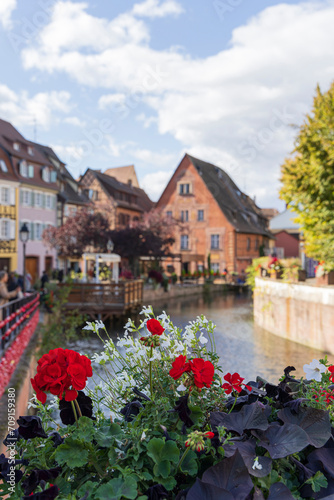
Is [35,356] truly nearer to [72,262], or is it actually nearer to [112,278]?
[112,278]

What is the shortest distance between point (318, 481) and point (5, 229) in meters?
33.3

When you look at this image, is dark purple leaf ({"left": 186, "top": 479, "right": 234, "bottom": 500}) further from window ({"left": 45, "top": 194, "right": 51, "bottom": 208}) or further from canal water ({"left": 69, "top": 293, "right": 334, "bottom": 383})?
window ({"left": 45, "top": 194, "right": 51, "bottom": 208})

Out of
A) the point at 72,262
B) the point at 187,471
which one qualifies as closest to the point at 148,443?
the point at 187,471

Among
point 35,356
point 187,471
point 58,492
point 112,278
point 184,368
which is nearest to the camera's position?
point 58,492

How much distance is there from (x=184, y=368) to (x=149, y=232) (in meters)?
33.6

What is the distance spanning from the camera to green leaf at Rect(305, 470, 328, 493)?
157 cm

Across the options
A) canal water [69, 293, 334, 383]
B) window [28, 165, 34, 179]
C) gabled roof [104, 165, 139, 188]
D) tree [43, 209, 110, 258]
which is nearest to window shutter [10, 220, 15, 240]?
tree [43, 209, 110, 258]

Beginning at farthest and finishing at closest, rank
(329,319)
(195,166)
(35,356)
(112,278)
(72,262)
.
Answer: (195,166) → (72,262) → (112,278) → (329,319) → (35,356)

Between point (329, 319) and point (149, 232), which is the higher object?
point (149, 232)

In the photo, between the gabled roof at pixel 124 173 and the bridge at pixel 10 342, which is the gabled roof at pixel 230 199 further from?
the bridge at pixel 10 342

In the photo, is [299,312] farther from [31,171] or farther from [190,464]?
[31,171]

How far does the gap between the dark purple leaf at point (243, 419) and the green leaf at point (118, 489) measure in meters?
0.46

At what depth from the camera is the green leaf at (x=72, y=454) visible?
1.60 meters

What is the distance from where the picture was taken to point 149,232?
35344 millimetres
